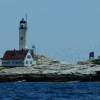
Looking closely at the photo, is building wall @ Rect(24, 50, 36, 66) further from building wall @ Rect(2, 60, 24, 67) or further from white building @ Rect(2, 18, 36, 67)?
building wall @ Rect(2, 60, 24, 67)

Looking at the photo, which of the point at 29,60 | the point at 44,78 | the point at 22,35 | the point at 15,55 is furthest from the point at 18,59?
the point at 44,78

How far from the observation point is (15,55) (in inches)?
6905

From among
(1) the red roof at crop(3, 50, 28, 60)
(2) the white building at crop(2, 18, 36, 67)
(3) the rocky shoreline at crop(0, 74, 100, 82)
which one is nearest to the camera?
(3) the rocky shoreline at crop(0, 74, 100, 82)

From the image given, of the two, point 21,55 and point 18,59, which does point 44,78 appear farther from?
point 18,59

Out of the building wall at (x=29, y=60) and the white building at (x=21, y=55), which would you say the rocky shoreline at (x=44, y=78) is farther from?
the building wall at (x=29, y=60)

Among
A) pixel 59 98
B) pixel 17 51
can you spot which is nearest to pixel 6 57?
pixel 17 51

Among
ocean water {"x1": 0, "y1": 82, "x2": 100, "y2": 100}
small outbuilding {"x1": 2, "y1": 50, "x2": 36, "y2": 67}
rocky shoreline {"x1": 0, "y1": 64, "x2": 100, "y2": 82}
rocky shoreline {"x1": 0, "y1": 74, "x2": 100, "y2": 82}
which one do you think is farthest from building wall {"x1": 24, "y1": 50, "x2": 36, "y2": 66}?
ocean water {"x1": 0, "y1": 82, "x2": 100, "y2": 100}

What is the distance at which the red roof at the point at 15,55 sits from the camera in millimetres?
172500

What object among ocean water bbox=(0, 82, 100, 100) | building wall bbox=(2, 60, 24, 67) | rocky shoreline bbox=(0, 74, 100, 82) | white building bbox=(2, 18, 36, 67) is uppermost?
white building bbox=(2, 18, 36, 67)

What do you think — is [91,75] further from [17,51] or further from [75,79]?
[17,51]

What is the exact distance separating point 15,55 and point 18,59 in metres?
2.23

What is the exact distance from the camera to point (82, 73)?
137 metres

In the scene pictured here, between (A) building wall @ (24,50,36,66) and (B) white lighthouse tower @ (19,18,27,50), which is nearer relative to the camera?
(A) building wall @ (24,50,36,66)

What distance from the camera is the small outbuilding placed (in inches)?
6811
